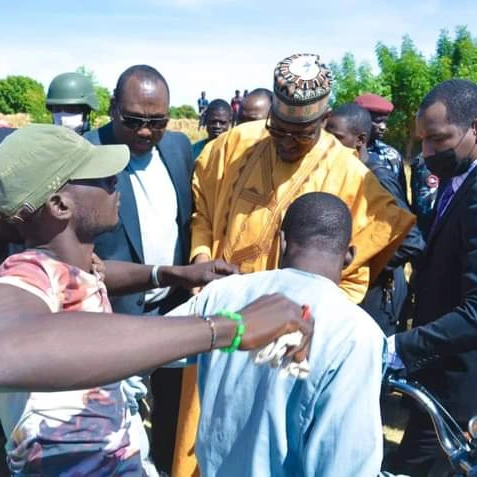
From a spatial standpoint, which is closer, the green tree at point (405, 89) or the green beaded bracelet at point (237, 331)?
the green beaded bracelet at point (237, 331)

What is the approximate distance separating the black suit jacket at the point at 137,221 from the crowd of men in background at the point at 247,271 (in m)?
0.01

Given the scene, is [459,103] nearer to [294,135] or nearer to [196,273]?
[294,135]

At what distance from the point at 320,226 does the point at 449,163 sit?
132 centimetres

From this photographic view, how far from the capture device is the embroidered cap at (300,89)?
Result: 2.83 metres

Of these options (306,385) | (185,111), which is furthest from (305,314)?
(185,111)

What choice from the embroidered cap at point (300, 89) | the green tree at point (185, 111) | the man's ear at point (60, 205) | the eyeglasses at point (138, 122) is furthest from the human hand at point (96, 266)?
the green tree at point (185, 111)

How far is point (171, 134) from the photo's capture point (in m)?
3.65

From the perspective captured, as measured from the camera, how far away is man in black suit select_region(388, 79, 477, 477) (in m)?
2.75

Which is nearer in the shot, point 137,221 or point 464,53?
point 137,221

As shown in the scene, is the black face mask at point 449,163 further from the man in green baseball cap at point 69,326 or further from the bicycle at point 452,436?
the man in green baseball cap at point 69,326

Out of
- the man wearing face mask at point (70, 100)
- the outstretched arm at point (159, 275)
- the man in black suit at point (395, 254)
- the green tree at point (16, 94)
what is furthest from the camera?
the green tree at point (16, 94)

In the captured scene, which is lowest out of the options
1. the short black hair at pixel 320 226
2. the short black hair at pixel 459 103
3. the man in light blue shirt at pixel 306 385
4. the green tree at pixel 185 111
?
the green tree at pixel 185 111

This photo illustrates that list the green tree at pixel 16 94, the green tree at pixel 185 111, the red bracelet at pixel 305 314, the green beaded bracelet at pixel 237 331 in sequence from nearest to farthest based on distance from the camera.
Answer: the green beaded bracelet at pixel 237 331, the red bracelet at pixel 305 314, the green tree at pixel 16 94, the green tree at pixel 185 111

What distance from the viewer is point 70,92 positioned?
5570 mm
